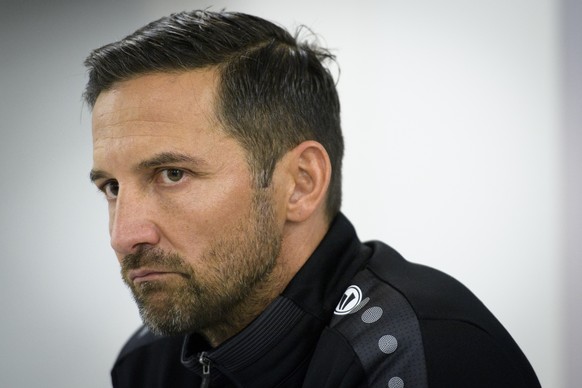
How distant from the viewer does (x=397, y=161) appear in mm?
2199

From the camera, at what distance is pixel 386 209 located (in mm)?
2217

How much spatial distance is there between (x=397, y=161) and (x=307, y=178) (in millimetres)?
917

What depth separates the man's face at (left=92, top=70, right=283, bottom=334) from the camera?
1198mm

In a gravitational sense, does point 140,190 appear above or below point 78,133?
below

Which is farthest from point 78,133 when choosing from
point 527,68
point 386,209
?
point 527,68

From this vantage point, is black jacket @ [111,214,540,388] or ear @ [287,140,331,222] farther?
ear @ [287,140,331,222]

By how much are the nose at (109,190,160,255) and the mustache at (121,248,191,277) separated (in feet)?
0.03

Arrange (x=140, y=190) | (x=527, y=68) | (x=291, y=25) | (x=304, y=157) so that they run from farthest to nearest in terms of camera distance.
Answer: (x=291, y=25) < (x=527, y=68) < (x=304, y=157) < (x=140, y=190)

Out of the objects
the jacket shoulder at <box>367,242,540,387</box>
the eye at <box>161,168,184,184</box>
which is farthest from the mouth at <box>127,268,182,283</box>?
the jacket shoulder at <box>367,242,540,387</box>

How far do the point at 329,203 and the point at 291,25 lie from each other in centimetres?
102

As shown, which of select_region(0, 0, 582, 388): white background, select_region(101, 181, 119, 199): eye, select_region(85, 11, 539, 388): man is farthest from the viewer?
select_region(0, 0, 582, 388): white background

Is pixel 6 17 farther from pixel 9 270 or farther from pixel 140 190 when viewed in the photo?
pixel 140 190

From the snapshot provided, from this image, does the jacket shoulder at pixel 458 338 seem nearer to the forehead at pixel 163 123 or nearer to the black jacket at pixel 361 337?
the black jacket at pixel 361 337

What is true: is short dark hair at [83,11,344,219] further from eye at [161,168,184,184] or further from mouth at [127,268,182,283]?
mouth at [127,268,182,283]
